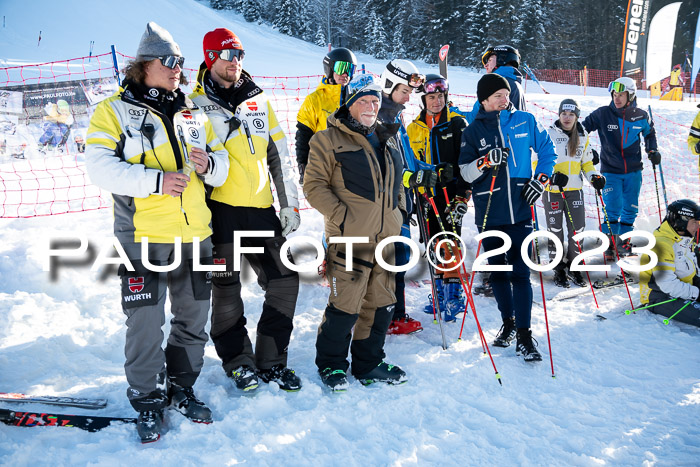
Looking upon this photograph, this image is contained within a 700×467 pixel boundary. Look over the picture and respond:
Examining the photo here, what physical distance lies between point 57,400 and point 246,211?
5.46 feet

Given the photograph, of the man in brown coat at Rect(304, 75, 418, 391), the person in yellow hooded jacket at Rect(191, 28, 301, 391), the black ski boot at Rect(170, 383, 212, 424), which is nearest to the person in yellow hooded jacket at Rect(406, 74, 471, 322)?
the man in brown coat at Rect(304, 75, 418, 391)

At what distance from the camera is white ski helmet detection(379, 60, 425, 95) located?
13.0 feet

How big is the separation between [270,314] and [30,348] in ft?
6.30

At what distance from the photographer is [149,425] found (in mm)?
2652

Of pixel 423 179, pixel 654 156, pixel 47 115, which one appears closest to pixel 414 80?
pixel 423 179

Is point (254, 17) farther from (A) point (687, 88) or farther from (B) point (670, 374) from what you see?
(B) point (670, 374)

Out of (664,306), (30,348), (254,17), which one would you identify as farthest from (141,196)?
(254,17)

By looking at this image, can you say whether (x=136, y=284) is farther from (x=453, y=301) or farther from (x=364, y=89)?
(x=453, y=301)

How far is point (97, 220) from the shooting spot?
5938 millimetres

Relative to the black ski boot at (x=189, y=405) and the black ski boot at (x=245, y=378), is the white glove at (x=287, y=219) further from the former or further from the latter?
the black ski boot at (x=189, y=405)

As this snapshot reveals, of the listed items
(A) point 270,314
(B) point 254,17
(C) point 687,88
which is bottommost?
A: (A) point 270,314

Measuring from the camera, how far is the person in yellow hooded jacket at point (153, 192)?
262 cm

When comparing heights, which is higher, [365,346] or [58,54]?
[58,54]

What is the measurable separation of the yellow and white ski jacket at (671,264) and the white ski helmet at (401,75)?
3.07m
